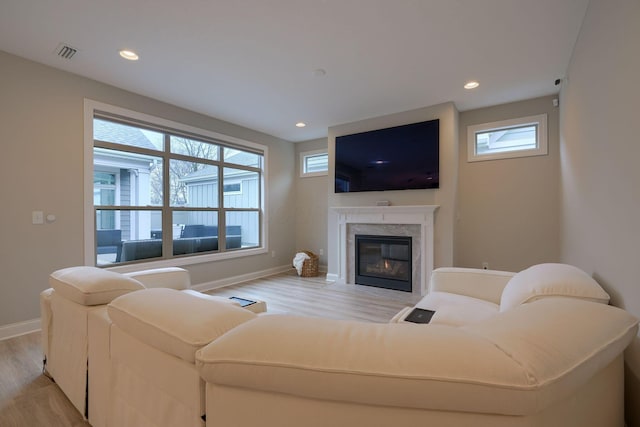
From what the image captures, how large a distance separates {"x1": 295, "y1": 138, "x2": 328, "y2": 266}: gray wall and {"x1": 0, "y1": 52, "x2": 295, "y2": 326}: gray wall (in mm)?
3300

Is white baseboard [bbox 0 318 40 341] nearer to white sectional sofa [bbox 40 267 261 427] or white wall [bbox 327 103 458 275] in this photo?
white sectional sofa [bbox 40 267 261 427]

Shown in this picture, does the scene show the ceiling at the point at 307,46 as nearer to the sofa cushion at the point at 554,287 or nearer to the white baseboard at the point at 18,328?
the sofa cushion at the point at 554,287

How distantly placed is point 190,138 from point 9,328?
2.89m

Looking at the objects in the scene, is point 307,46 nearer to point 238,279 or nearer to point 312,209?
point 312,209

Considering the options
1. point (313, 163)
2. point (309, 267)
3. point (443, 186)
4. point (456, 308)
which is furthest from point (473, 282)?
point (313, 163)

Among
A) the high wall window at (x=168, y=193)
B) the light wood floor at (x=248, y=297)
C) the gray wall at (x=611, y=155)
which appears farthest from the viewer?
the high wall window at (x=168, y=193)

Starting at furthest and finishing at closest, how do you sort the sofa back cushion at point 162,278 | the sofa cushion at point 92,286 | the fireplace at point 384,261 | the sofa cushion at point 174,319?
the fireplace at point 384,261 < the sofa back cushion at point 162,278 < the sofa cushion at point 92,286 < the sofa cushion at point 174,319

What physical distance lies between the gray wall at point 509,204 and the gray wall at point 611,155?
1.33 meters

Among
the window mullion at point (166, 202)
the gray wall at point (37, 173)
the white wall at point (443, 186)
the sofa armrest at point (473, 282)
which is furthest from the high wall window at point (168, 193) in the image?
the sofa armrest at point (473, 282)

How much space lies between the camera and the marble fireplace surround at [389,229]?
13.1 feet

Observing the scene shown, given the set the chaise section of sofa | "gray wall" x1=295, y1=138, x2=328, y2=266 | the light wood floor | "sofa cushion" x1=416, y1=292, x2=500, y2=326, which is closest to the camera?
the chaise section of sofa

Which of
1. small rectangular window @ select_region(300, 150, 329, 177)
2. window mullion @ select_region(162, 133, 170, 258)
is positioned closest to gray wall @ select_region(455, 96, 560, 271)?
small rectangular window @ select_region(300, 150, 329, 177)

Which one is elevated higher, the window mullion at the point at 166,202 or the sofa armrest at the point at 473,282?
the window mullion at the point at 166,202

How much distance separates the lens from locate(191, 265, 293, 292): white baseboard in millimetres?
4262
